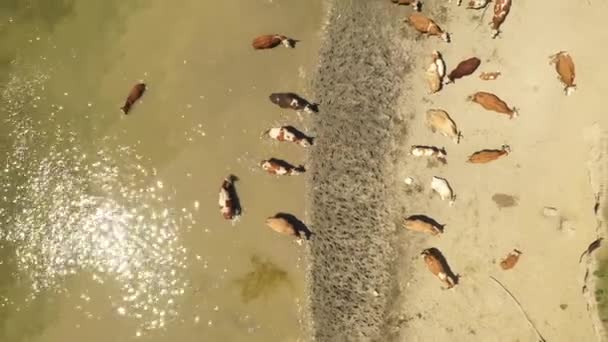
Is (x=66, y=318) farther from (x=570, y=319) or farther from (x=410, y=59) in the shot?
(x=570, y=319)

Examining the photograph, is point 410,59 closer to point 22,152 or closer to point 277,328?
point 277,328

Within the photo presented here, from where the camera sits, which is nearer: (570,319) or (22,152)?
(570,319)

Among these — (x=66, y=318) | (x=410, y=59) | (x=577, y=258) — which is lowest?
(x=66, y=318)

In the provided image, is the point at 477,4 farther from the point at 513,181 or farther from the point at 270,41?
the point at 270,41

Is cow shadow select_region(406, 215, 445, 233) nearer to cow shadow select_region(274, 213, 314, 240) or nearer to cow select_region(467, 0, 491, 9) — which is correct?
cow shadow select_region(274, 213, 314, 240)

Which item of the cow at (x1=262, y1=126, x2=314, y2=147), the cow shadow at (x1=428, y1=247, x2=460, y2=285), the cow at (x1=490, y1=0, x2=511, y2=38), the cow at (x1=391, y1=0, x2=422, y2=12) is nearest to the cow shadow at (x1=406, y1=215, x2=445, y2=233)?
the cow shadow at (x1=428, y1=247, x2=460, y2=285)

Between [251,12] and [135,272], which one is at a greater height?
[251,12]

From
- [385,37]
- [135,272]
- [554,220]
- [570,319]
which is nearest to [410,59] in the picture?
[385,37]
